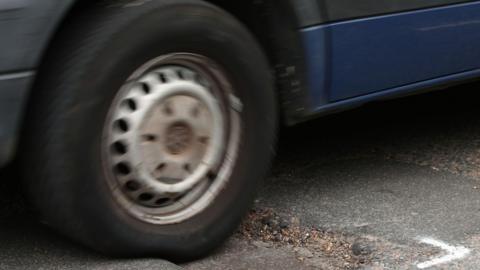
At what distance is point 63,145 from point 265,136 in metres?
0.91

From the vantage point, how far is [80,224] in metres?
2.73

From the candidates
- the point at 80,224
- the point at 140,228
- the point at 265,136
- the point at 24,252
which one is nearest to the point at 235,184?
the point at 265,136

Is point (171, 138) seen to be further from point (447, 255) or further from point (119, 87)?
point (447, 255)

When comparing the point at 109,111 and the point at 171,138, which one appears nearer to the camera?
the point at 109,111

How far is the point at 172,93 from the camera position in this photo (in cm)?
292

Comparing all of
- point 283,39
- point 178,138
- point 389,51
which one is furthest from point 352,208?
point 178,138

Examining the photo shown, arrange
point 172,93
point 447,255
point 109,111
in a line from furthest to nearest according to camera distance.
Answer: point 447,255 < point 172,93 < point 109,111

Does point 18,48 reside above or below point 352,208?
above

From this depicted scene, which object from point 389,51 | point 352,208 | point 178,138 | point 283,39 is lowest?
point 352,208

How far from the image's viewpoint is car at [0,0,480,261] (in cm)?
265

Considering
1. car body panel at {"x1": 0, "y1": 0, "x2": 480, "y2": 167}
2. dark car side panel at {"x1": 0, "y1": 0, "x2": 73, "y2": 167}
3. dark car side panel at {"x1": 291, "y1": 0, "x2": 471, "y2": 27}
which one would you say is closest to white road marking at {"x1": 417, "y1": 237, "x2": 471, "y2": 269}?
car body panel at {"x1": 0, "y1": 0, "x2": 480, "y2": 167}

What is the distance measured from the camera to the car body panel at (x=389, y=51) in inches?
132

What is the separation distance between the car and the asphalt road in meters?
0.25

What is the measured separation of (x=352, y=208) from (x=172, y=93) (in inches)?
49.9
